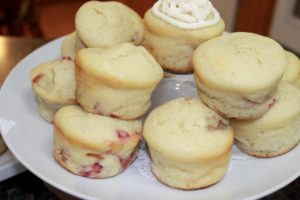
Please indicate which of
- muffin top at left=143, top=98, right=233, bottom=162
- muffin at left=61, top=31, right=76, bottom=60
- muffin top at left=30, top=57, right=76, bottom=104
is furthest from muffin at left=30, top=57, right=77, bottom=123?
muffin top at left=143, top=98, right=233, bottom=162

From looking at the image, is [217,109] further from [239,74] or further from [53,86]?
[53,86]

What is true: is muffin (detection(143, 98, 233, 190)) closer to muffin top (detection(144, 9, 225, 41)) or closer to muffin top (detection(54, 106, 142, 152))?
muffin top (detection(54, 106, 142, 152))

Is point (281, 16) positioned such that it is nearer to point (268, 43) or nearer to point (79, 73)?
point (268, 43)

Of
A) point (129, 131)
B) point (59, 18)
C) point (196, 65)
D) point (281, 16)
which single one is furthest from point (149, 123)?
point (59, 18)

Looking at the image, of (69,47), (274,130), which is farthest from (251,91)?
(69,47)

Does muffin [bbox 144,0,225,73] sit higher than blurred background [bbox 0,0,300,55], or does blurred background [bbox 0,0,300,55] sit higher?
muffin [bbox 144,0,225,73]
